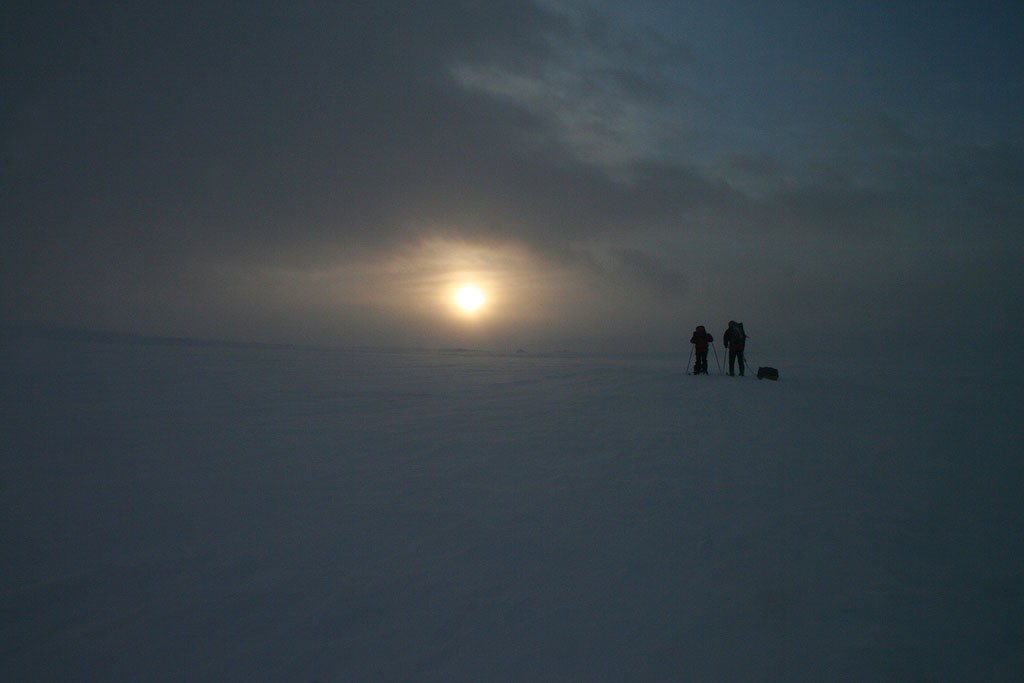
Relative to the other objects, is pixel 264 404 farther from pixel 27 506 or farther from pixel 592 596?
pixel 592 596

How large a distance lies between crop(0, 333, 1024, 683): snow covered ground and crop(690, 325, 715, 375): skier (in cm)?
1044

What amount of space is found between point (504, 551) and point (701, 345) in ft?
57.1

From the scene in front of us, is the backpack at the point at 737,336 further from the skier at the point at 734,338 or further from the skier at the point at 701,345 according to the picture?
the skier at the point at 701,345

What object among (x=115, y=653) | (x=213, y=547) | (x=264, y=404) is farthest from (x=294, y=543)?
(x=264, y=404)

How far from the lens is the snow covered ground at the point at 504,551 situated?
10.1ft

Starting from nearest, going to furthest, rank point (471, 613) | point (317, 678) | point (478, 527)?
point (317, 678), point (471, 613), point (478, 527)

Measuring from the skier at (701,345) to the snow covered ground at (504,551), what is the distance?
10.4 meters

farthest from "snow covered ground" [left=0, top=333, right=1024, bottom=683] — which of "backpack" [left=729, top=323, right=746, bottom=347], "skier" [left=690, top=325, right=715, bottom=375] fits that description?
"skier" [left=690, top=325, right=715, bottom=375]

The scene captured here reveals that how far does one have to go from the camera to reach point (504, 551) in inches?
167

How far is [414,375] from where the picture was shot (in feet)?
58.1

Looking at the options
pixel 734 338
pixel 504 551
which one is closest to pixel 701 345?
pixel 734 338

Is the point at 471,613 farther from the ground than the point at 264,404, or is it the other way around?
the point at 264,404

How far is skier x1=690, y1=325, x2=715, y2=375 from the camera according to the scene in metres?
19.3

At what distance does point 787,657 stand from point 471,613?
2.22 m
